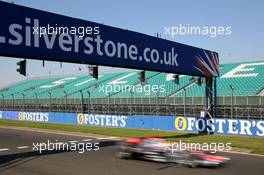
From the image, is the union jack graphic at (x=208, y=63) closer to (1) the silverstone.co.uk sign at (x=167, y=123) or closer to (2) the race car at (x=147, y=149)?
(1) the silverstone.co.uk sign at (x=167, y=123)

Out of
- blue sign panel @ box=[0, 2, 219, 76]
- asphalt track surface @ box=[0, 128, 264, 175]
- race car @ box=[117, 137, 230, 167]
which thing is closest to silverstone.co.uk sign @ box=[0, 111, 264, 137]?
blue sign panel @ box=[0, 2, 219, 76]

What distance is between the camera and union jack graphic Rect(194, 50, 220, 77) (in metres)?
27.3

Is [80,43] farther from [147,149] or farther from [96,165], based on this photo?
[96,165]

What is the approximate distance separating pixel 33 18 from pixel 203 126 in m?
16.9

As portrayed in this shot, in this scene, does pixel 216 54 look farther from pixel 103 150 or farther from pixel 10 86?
pixel 10 86

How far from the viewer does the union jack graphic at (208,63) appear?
2728cm

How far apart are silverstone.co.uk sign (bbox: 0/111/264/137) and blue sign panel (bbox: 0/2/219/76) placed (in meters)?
5.30

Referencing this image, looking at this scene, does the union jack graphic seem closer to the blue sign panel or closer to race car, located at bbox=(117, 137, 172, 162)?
the blue sign panel

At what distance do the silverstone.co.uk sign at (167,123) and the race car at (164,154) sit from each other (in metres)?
12.5

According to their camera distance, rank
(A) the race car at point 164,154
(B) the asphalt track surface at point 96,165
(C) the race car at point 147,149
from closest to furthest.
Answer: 1. (B) the asphalt track surface at point 96,165
2. (A) the race car at point 164,154
3. (C) the race car at point 147,149

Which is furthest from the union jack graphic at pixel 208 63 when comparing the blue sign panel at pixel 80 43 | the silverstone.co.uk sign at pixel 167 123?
the silverstone.co.uk sign at pixel 167 123

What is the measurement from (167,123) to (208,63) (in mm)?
7195

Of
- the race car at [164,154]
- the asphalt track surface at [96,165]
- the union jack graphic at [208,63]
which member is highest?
the union jack graphic at [208,63]

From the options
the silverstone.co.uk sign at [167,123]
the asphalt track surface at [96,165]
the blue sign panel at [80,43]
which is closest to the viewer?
the asphalt track surface at [96,165]
